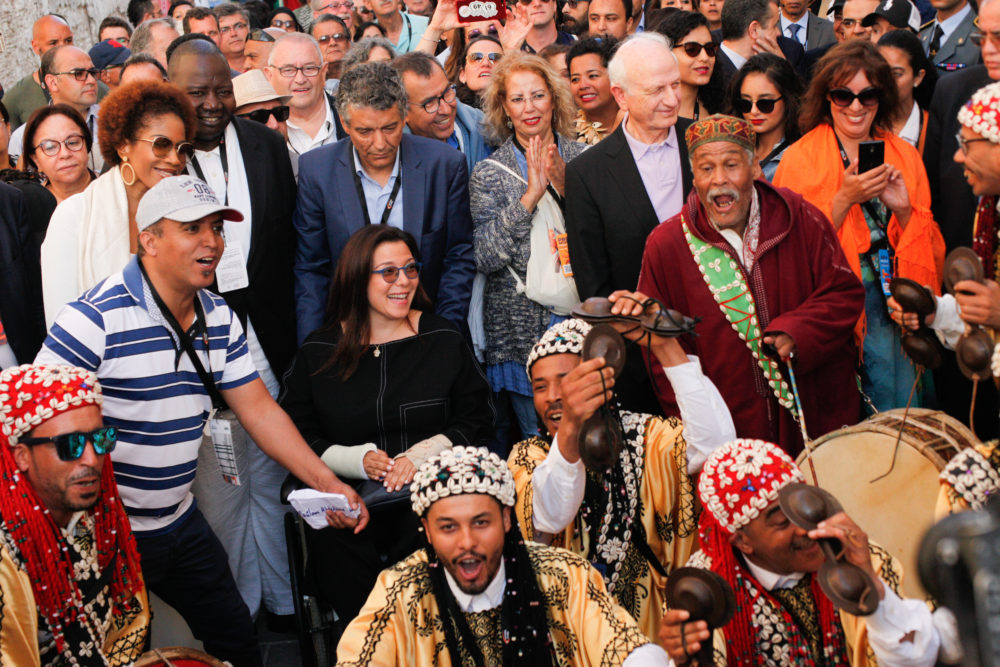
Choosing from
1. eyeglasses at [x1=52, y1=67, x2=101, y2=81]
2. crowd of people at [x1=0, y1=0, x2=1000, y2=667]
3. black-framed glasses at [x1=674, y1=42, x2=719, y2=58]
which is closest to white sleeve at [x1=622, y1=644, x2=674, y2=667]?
crowd of people at [x1=0, y1=0, x2=1000, y2=667]

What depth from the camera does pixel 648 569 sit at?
3.93 m

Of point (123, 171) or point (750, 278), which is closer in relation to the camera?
point (750, 278)

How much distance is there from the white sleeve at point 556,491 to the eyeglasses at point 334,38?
523 centimetres

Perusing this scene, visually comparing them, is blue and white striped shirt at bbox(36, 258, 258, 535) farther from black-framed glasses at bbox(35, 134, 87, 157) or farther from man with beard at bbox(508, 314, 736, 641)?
black-framed glasses at bbox(35, 134, 87, 157)

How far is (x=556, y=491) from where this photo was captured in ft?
12.0

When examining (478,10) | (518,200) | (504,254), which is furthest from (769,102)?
(478,10)

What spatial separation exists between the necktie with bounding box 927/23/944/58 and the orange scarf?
2.06m

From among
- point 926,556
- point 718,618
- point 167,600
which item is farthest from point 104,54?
point 926,556

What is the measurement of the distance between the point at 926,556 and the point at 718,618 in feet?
4.96

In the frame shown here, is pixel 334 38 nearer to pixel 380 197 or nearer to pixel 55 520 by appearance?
pixel 380 197

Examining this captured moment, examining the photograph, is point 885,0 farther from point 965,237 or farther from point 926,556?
point 926,556

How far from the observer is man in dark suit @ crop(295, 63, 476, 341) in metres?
5.08

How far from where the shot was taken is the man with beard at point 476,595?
3258mm

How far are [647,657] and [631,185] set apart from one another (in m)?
2.42
